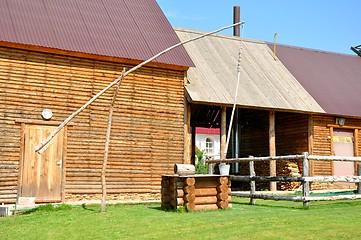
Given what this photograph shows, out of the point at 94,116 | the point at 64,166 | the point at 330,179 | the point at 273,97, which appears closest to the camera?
the point at 330,179

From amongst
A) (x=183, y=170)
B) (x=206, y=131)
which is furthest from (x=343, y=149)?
(x=206, y=131)

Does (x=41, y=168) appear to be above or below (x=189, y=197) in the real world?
above

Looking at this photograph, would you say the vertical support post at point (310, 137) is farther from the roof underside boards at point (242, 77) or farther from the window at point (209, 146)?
the window at point (209, 146)

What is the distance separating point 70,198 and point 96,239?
7.68 meters

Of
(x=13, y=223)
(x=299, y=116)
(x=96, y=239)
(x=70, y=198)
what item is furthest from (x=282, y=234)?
(x=299, y=116)

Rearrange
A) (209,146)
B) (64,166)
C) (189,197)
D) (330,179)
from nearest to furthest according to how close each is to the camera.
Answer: (189,197) → (330,179) → (64,166) → (209,146)

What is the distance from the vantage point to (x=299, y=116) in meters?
20.9

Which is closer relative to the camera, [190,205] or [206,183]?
[190,205]

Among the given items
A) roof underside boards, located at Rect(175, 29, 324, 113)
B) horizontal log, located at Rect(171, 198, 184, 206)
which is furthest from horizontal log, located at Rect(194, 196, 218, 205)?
roof underside boards, located at Rect(175, 29, 324, 113)

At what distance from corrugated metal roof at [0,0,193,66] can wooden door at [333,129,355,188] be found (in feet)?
28.5

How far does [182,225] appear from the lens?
810 cm

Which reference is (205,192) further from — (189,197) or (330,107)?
(330,107)

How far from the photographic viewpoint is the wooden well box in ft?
33.9

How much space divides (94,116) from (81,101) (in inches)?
25.3
